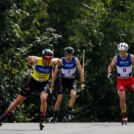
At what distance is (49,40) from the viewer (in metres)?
35.6

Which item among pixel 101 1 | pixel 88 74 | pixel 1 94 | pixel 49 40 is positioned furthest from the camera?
pixel 101 1

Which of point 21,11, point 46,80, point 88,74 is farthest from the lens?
point 88,74

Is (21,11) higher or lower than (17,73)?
higher

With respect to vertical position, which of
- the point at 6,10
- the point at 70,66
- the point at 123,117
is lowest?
the point at 123,117

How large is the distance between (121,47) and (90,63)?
2333 cm

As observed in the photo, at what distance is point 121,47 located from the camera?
59.3 feet

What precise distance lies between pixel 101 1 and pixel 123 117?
25.5 meters

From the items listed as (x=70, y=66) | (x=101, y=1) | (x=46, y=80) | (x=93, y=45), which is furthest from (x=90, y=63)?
(x=46, y=80)

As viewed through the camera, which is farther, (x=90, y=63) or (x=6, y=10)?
(x=90, y=63)

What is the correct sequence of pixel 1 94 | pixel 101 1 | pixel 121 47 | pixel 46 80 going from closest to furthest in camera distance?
pixel 46 80
pixel 121 47
pixel 1 94
pixel 101 1

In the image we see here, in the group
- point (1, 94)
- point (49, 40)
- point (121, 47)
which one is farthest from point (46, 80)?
point (49, 40)

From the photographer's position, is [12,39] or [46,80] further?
[12,39]

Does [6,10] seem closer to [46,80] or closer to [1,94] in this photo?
[1,94]

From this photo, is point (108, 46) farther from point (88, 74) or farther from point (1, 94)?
point (1, 94)
